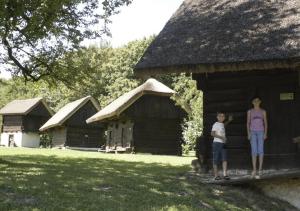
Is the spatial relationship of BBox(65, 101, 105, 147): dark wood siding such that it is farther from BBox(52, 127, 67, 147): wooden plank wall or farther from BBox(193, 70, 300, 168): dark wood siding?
BBox(193, 70, 300, 168): dark wood siding

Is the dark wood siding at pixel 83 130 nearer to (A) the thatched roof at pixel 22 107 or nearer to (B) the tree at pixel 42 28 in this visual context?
(A) the thatched roof at pixel 22 107

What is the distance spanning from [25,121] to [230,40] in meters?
48.6

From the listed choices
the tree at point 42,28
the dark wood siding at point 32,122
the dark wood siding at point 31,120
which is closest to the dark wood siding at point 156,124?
the tree at point 42,28

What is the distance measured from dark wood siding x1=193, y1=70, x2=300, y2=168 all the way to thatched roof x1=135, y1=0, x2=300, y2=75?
1226 millimetres

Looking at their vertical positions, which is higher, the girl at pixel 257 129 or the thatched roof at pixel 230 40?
the thatched roof at pixel 230 40

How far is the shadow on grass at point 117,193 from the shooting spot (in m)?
8.73

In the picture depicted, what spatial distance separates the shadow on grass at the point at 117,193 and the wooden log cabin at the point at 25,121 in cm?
4612

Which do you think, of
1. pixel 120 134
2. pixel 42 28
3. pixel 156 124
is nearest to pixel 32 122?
pixel 120 134

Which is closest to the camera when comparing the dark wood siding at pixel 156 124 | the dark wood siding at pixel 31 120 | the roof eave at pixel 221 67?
the roof eave at pixel 221 67

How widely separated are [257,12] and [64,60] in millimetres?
10137

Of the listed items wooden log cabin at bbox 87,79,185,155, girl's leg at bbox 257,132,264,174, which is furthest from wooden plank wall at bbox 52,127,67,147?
girl's leg at bbox 257,132,264,174

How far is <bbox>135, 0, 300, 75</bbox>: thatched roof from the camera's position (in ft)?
37.4

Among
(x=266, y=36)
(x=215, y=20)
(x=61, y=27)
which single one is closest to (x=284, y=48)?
(x=266, y=36)

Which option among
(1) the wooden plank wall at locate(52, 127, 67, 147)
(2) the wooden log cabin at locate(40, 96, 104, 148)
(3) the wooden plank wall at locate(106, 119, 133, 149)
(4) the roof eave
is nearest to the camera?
(4) the roof eave
